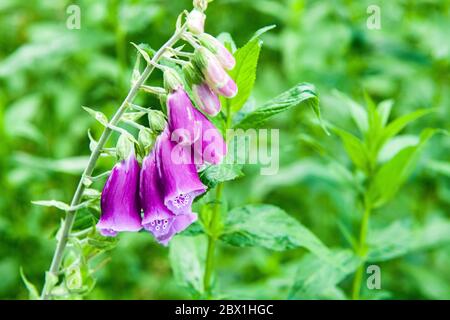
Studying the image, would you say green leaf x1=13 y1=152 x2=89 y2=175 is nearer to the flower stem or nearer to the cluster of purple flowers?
the flower stem

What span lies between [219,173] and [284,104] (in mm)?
239

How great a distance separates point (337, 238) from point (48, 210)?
1.54m

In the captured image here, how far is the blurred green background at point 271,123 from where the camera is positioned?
330 cm

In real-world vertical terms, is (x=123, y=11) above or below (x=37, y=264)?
above

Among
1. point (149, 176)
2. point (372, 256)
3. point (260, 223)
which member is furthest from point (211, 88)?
point (372, 256)

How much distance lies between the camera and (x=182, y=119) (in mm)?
1638

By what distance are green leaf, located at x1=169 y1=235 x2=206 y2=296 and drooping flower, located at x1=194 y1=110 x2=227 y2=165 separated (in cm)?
67

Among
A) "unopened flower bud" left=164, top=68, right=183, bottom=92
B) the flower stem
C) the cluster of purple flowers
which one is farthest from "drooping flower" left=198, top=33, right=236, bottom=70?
the flower stem

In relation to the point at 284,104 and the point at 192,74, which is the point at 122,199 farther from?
the point at 284,104

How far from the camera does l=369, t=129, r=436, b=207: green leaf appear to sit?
2324mm

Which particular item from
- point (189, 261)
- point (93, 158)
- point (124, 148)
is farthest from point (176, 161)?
point (189, 261)

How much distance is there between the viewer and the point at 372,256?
8.08 feet
